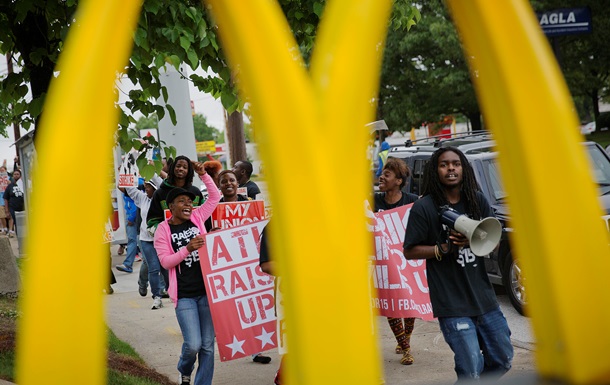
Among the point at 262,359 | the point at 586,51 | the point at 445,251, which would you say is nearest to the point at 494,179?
the point at 262,359

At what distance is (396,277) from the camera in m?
7.62

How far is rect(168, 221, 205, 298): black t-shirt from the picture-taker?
6485 mm

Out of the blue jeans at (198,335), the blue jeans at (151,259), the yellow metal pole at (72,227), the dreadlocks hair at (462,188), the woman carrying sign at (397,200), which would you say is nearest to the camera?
the yellow metal pole at (72,227)

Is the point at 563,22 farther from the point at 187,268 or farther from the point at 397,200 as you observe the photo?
the point at 187,268

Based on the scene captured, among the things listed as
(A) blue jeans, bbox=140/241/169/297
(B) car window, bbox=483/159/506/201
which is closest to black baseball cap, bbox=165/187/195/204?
(A) blue jeans, bbox=140/241/169/297

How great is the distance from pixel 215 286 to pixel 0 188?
89.6 ft

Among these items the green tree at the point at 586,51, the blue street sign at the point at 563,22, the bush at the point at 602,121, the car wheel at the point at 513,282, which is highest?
the green tree at the point at 586,51

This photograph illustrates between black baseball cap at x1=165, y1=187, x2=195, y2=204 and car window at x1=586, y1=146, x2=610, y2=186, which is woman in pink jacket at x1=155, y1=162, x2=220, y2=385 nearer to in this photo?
black baseball cap at x1=165, y1=187, x2=195, y2=204

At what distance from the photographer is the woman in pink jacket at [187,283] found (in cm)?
637

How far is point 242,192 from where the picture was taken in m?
10.2

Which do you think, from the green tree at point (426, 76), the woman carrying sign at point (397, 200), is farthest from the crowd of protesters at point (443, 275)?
the green tree at point (426, 76)

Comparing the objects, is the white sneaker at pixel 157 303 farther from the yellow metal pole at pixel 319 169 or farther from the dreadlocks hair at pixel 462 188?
the yellow metal pole at pixel 319 169

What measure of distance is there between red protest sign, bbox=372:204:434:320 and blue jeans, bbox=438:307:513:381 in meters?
2.34

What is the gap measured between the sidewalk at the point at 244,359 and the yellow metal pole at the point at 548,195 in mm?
4458
